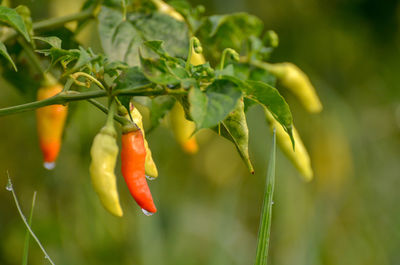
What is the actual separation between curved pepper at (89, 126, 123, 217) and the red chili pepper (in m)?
0.02

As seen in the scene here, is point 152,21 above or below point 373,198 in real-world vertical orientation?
above

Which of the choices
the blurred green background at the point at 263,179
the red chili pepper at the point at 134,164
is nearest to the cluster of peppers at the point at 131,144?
the red chili pepper at the point at 134,164

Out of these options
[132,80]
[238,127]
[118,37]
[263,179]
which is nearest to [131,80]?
[132,80]

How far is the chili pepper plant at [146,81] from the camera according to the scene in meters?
0.49

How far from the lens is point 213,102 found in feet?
1.52

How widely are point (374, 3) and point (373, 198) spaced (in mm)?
739

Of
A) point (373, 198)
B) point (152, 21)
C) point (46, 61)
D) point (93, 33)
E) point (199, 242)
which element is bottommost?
point (199, 242)

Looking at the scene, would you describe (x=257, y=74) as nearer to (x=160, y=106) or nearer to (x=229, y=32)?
(x=229, y=32)

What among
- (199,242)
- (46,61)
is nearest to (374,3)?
(199,242)

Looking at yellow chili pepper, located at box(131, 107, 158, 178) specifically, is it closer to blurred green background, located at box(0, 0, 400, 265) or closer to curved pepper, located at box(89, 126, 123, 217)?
curved pepper, located at box(89, 126, 123, 217)

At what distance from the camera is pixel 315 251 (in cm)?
138

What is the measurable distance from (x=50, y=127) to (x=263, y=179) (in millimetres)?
1386

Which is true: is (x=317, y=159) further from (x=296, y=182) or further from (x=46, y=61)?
(x=46, y=61)

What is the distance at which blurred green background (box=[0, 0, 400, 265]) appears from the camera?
1572 millimetres
